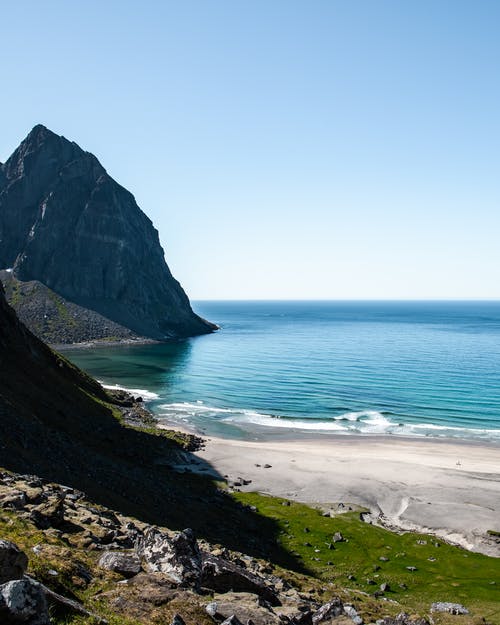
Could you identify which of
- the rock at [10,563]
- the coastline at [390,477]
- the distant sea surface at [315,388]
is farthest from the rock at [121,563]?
the distant sea surface at [315,388]

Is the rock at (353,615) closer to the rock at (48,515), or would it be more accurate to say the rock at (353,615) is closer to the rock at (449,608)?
the rock at (449,608)

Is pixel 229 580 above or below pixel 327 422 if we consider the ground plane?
above

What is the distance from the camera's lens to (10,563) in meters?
12.3

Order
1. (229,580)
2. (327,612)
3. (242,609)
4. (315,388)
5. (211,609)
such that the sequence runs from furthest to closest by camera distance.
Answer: (315,388), (327,612), (229,580), (242,609), (211,609)

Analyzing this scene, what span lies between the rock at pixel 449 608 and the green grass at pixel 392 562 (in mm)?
792

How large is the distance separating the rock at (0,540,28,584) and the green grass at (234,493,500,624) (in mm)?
24929

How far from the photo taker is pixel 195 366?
5842 inches

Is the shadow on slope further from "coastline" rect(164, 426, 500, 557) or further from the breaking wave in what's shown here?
the breaking wave

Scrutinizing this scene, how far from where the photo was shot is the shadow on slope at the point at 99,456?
36.4 metres

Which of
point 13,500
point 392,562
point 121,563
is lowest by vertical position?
point 392,562

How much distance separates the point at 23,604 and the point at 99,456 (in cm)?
3983

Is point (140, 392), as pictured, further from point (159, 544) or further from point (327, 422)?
point (159, 544)

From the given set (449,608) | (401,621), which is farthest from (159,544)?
(449,608)

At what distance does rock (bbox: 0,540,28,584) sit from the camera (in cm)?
1214
